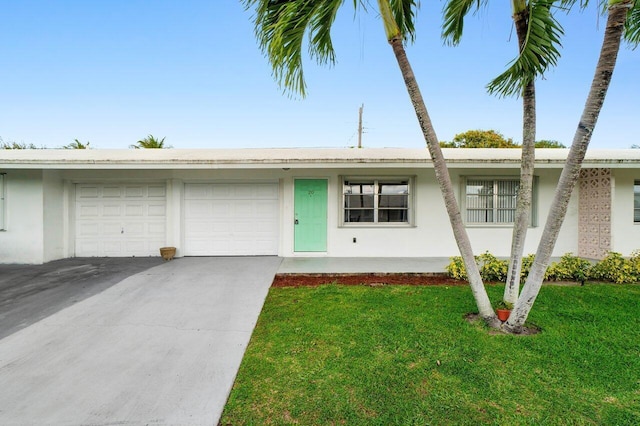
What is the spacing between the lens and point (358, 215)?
8.83m

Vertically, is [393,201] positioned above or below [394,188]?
below

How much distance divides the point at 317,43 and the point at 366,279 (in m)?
4.73

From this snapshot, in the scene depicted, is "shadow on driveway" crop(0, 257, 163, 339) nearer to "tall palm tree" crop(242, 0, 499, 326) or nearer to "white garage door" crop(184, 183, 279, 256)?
"white garage door" crop(184, 183, 279, 256)

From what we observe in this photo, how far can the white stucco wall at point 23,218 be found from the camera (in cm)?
797

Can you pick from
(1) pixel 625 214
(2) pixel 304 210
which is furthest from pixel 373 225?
(1) pixel 625 214

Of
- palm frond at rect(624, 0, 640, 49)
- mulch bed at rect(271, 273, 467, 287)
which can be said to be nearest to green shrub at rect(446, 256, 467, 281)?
mulch bed at rect(271, 273, 467, 287)

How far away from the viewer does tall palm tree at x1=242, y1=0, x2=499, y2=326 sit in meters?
3.99

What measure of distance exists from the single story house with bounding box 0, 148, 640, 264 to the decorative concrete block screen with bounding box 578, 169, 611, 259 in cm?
3

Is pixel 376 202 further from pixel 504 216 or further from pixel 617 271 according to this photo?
pixel 617 271

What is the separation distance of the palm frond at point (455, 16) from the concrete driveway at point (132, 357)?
5685mm

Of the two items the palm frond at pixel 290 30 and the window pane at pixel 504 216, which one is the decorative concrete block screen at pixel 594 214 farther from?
the palm frond at pixel 290 30

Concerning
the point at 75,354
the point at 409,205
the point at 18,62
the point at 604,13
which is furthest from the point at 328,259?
the point at 18,62

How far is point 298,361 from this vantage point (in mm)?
3311

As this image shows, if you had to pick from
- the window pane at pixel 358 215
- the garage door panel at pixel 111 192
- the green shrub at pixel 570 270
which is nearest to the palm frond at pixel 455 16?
the window pane at pixel 358 215
